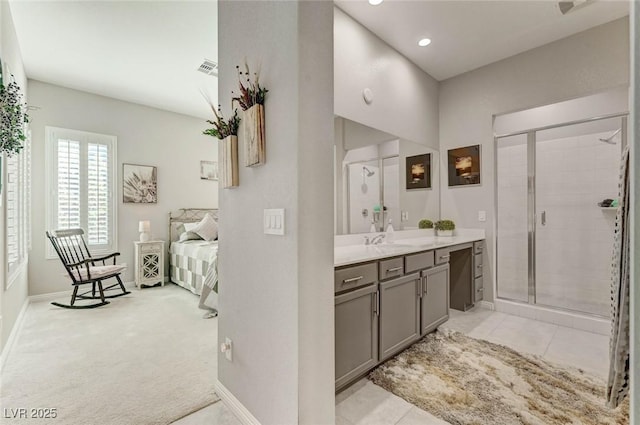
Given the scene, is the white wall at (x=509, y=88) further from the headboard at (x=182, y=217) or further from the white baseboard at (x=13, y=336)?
the white baseboard at (x=13, y=336)

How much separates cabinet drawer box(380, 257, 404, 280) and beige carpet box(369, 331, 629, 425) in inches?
28.0

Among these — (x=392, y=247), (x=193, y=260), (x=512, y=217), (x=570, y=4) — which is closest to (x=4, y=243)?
(x=193, y=260)

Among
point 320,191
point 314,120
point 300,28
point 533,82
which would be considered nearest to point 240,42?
point 300,28

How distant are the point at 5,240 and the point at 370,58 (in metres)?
3.77

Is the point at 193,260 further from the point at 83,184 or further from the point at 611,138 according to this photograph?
the point at 611,138

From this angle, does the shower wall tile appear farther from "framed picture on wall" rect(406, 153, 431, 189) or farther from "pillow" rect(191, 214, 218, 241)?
"pillow" rect(191, 214, 218, 241)

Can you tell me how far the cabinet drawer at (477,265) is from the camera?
354 centimetres

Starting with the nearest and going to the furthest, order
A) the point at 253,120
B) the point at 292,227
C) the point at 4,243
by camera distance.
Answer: the point at 292,227
the point at 253,120
the point at 4,243

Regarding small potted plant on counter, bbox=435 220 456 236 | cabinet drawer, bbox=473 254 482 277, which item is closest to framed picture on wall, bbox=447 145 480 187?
small potted plant on counter, bbox=435 220 456 236

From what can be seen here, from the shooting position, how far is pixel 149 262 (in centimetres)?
467

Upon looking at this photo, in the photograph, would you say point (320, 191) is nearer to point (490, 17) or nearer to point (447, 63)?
point (490, 17)

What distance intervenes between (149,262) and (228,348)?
3.56 meters

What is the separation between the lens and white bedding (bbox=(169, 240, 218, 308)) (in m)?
3.61

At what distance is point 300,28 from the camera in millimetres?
1319
